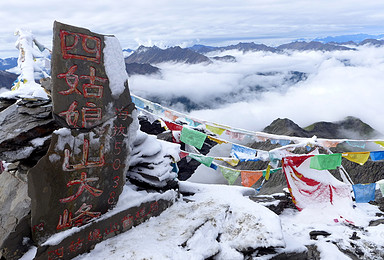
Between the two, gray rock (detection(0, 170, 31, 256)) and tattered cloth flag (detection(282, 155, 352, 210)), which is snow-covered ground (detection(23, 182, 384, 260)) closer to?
gray rock (detection(0, 170, 31, 256))

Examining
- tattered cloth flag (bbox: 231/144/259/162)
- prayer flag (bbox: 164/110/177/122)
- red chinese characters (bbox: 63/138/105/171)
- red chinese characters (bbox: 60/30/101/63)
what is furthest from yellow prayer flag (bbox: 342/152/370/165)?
red chinese characters (bbox: 60/30/101/63)

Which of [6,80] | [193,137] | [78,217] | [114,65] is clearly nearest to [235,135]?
[193,137]

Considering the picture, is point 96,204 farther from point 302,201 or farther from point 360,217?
point 360,217

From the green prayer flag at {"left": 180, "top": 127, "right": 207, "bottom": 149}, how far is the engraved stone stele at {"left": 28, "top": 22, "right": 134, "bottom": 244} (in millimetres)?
5124

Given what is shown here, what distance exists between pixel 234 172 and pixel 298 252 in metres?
5.96

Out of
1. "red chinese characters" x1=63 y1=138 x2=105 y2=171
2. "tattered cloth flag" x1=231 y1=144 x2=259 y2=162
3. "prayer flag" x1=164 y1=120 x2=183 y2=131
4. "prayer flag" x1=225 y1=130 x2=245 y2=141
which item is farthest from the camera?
"prayer flag" x1=225 y1=130 x2=245 y2=141

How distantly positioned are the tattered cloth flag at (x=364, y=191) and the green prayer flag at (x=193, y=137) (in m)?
7.21

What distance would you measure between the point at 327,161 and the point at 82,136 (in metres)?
9.95

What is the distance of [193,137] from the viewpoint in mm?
12648

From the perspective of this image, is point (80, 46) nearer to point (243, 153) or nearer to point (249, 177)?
point (243, 153)

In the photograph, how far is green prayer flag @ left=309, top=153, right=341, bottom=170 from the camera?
11734 mm

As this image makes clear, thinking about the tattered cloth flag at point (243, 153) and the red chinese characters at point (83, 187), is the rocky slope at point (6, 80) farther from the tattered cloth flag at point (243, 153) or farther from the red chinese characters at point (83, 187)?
the red chinese characters at point (83, 187)

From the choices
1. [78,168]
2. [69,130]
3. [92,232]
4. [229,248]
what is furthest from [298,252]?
[69,130]

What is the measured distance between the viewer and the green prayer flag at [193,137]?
1237cm
